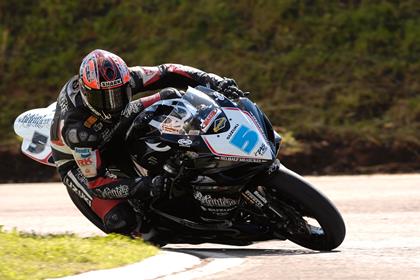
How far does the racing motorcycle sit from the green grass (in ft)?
2.14

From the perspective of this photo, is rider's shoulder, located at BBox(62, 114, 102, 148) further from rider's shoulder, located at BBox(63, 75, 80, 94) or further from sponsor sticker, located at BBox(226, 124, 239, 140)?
sponsor sticker, located at BBox(226, 124, 239, 140)

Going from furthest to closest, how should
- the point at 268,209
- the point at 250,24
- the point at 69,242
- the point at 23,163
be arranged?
Result: the point at 250,24
the point at 23,163
the point at 268,209
the point at 69,242

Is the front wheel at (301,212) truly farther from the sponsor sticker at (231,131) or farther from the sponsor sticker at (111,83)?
the sponsor sticker at (111,83)

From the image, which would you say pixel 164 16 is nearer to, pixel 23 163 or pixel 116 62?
pixel 23 163

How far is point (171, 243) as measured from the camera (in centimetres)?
853

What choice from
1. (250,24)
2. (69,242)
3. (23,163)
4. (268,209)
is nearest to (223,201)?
(268,209)

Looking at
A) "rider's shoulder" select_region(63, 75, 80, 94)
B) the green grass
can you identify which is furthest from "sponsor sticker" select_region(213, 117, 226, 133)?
"rider's shoulder" select_region(63, 75, 80, 94)

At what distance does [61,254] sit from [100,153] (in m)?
1.68

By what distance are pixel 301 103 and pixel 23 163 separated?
15.5 feet

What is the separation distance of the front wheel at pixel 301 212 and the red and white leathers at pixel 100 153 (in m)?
1.05

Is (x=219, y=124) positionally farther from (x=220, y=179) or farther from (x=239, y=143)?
(x=220, y=179)

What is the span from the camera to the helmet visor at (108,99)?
8172 millimetres

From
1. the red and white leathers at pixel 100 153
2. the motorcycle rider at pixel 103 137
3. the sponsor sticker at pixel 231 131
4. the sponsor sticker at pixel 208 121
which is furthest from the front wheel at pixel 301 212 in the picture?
the red and white leathers at pixel 100 153

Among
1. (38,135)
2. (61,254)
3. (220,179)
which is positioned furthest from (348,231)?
(61,254)
